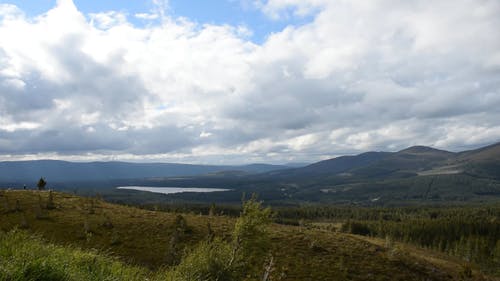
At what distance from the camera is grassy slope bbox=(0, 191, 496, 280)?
35219 millimetres

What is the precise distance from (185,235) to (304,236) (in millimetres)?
15711

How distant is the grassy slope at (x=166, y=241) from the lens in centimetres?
3522

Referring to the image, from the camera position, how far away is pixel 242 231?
2373 centimetres

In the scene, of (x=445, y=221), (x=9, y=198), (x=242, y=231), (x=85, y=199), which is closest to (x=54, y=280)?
(x=242, y=231)

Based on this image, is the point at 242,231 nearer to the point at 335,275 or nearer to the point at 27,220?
the point at 335,275

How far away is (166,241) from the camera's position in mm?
38406

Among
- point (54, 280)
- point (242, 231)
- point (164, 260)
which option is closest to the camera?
point (54, 280)

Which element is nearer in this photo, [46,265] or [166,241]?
[46,265]

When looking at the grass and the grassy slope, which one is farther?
the grassy slope

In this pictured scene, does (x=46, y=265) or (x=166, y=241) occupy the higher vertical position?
(x=46, y=265)

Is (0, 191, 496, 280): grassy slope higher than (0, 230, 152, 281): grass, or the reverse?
(0, 230, 152, 281): grass

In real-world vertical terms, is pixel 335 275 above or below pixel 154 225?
below

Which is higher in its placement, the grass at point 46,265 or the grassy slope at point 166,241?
the grass at point 46,265

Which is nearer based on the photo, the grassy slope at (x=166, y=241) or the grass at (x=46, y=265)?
the grass at (x=46, y=265)
